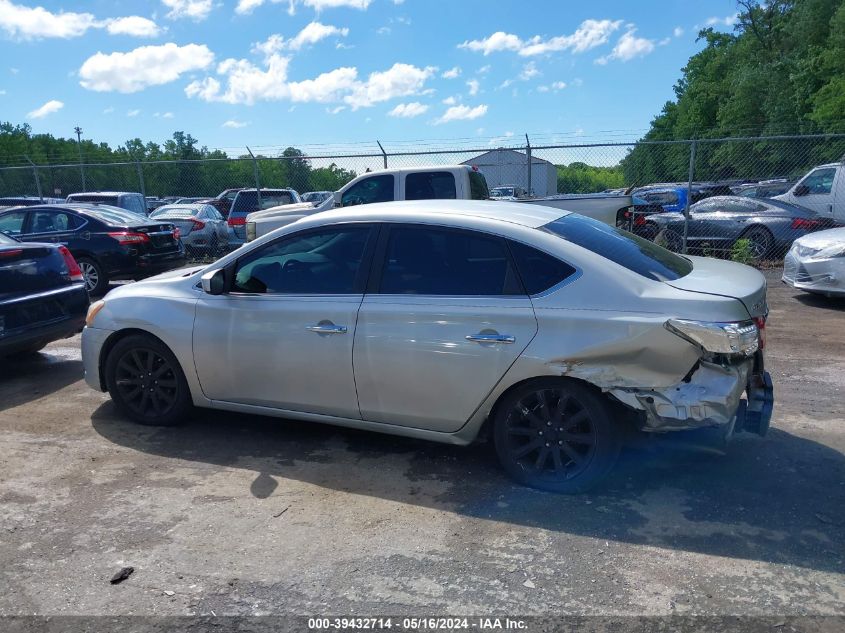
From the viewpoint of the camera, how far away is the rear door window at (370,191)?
1046 cm

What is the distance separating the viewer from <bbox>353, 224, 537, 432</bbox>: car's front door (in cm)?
386

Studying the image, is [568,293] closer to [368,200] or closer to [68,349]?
[68,349]

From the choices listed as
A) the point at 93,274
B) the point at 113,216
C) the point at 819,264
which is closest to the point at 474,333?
the point at 819,264

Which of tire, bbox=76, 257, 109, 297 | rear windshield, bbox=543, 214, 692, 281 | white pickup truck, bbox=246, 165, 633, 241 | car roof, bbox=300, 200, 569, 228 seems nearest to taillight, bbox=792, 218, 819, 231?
white pickup truck, bbox=246, 165, 633, 241

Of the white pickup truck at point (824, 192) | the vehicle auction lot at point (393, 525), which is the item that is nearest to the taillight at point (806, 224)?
the white pickup truck at point (824, 192)

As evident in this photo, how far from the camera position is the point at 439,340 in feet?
12.9

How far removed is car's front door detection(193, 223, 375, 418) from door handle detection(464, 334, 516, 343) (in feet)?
2.51

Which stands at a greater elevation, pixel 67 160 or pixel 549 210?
pixel 67 160

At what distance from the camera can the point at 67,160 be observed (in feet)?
149

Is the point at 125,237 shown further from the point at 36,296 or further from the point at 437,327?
the point at 437,327

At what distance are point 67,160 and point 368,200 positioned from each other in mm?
42235

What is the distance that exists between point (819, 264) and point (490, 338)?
6.74 meters

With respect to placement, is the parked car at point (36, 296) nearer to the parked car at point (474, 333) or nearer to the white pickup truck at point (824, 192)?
the parked car at point (474, 333)

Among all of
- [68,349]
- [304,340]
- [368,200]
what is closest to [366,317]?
[304,340]
